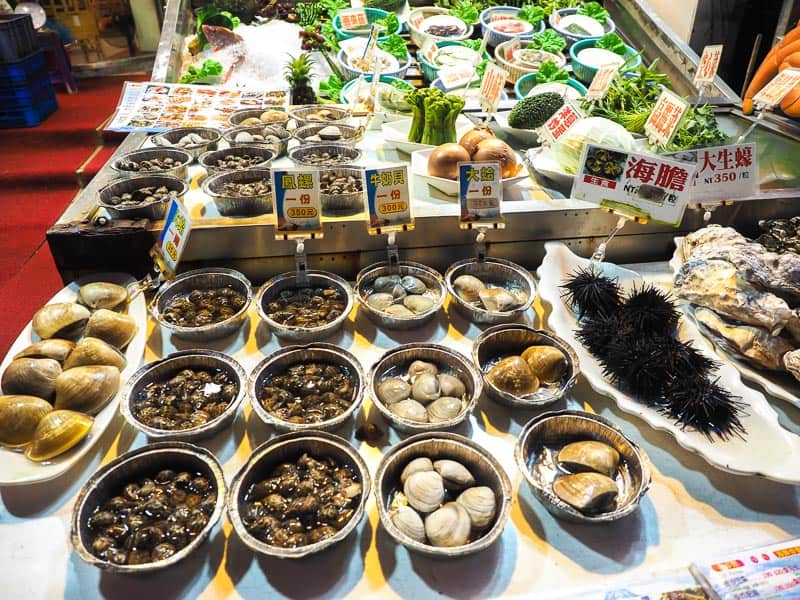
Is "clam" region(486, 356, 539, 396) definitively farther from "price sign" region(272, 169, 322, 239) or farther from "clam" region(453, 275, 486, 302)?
"price sign" region(272, 169, 322, 239)

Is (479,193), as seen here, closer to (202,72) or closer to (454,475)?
(454,475)

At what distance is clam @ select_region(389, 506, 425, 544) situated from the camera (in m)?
1.31

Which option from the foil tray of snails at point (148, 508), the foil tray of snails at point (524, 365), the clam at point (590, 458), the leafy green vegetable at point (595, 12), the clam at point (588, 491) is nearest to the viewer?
the foil tray of snails at point (148, 508)

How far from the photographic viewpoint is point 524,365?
1.71 m

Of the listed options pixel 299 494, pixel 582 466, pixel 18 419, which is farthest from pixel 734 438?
pixel 18 419

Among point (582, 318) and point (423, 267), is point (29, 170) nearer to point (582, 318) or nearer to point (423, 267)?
point (423, 267)

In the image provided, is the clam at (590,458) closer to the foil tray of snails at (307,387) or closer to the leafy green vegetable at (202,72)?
the foil tray of snails at (307,387)

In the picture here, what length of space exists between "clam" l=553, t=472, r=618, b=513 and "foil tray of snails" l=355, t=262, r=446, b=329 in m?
0.78

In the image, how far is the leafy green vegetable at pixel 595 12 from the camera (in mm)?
4418

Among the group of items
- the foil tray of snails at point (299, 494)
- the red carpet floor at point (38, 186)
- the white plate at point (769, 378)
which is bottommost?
the red carpet floor at point (38, 186)

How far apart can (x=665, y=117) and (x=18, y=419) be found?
275 cm

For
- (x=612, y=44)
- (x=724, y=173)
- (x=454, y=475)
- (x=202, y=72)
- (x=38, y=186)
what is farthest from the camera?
(x=38, y=186)

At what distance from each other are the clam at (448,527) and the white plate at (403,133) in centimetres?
182

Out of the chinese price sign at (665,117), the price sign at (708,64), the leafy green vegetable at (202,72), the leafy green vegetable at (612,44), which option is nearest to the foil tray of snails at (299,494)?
the chinese price sign at (665,117)
